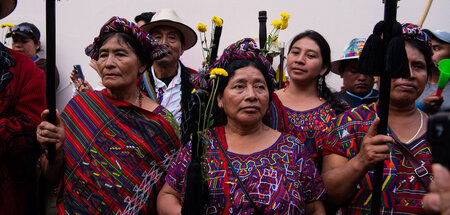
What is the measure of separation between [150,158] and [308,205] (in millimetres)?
1032

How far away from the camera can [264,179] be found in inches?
86.0

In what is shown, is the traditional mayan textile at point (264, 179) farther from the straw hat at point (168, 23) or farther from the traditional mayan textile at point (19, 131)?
the straw hat at point (168, 23)

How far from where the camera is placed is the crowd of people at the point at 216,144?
2.19 m

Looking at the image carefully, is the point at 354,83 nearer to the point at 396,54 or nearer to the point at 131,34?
the point at 396,54

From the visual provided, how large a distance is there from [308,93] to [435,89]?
1012 millimetres

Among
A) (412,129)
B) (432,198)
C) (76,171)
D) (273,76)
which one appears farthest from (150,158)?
(432,198)

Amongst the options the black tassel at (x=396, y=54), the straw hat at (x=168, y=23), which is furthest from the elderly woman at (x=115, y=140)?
the black tassel at (x=396, y=54)

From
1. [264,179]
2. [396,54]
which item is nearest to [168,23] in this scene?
[264,179]

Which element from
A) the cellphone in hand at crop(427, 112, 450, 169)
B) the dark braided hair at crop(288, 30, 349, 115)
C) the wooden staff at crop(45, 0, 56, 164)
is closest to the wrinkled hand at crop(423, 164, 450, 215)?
the cellphone in hand at crop(427, 112, 450, 169)

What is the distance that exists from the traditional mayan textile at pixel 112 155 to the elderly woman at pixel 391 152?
3.53ft

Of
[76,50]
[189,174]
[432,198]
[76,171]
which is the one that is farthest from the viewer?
[76,50]

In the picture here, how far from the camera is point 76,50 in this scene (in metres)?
5.99

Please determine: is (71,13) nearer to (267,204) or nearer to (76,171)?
(76,171)

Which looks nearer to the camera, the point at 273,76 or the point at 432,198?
the point at 432,198
